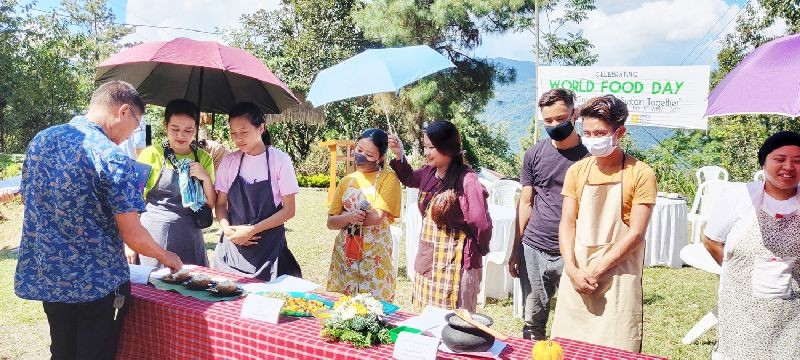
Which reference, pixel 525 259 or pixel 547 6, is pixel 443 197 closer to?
pixel 525 259

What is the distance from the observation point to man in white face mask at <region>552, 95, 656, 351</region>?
2.25 m

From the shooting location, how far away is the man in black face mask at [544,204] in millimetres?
2736

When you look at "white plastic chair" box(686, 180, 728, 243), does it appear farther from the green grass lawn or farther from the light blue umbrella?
the light blue umbrella

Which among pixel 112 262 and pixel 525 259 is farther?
pixel 525 259

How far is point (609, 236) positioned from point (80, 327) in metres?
2.05

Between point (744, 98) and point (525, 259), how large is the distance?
126cm

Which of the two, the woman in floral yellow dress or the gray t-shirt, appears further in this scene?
the woman in floral yellow dress

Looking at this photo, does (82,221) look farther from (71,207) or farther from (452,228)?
(452,228)

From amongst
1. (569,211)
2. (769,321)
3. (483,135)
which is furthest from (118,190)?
(483,135)

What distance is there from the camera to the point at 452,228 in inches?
105

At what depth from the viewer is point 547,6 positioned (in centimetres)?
1600

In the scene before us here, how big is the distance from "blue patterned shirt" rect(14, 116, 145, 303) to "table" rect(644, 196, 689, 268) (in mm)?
5897

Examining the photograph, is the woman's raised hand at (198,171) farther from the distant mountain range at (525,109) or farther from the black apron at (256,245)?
the distant mountain range at (525,109)

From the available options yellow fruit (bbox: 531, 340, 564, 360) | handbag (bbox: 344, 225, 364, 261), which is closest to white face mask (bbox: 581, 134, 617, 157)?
yellow fruit (bbox: 531, 340, 564, 360)
